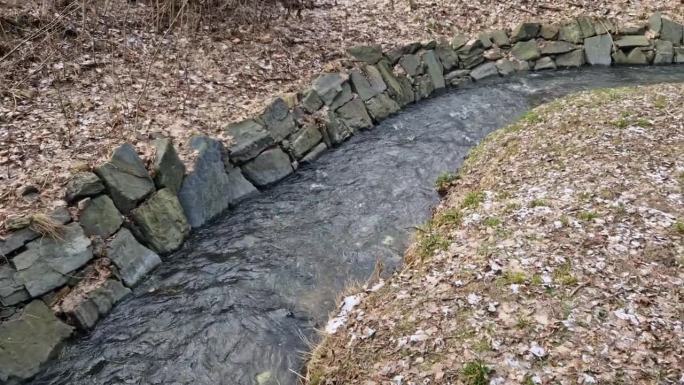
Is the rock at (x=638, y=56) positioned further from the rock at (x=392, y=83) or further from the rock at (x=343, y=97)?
the rock at (x=343, y=97)

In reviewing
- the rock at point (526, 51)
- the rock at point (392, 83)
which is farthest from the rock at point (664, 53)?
the rock at point (392, 83)

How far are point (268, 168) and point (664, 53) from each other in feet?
40.8

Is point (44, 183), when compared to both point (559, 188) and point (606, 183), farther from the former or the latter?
point (606, 183)

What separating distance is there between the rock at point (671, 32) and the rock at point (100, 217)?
1537cm

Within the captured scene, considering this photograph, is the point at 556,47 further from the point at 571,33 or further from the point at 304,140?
the point at 304,140

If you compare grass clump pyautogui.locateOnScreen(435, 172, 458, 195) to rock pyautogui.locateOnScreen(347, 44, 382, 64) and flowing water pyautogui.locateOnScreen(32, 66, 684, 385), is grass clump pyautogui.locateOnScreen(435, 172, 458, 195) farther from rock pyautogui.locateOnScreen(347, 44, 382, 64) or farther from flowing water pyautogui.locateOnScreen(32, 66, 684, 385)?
rock pyautogui.locateOnScreen(347, 44, 382, 64)

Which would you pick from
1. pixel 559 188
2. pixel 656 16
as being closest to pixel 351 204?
pixel 559 188

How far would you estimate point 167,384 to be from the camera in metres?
5.00

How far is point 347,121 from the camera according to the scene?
10.3 m

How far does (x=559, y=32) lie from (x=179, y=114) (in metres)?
11.3

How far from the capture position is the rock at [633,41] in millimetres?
13698

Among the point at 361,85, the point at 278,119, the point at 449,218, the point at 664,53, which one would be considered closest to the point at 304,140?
the point at 278,119

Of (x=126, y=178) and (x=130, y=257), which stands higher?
(x=126, y=178)

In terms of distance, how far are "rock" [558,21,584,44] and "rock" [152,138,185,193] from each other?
38.5 feet
